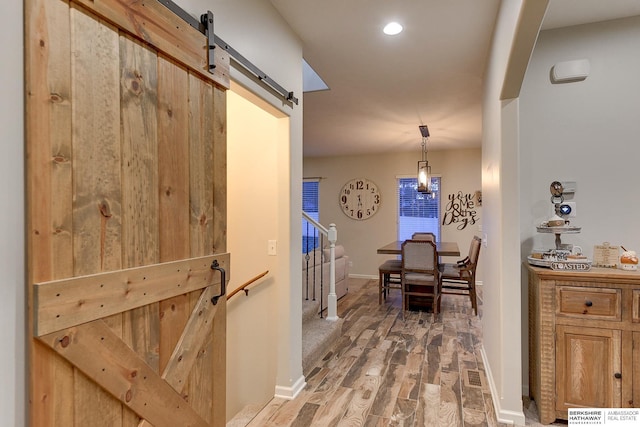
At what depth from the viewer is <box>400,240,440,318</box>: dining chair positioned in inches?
179

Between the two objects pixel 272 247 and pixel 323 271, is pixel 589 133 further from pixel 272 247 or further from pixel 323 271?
pixel 323 271

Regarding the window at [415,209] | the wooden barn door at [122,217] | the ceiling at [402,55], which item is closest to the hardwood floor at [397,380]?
the wooden barn door at [122,217]

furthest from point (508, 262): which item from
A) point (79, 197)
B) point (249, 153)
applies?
point (79, 197)

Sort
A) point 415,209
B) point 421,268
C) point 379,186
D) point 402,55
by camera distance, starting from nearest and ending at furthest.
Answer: point 402,55 < point 421,268 < point 415,209 < point 379,186

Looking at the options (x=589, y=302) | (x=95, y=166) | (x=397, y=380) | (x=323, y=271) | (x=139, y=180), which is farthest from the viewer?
(x=323, y=271)

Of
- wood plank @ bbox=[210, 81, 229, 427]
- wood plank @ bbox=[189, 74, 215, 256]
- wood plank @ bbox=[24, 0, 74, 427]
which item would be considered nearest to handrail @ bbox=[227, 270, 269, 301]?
wood plank @ bbox=[210, 81, 229, 427]

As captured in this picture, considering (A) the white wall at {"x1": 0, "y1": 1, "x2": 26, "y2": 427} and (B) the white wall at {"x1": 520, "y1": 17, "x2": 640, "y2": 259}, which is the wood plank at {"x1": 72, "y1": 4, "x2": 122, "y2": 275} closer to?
(A) the white wall at {"x1": 0, "y1": 1, "x2": 26, "y2": 427}

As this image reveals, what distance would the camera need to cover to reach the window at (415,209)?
7098 millimetres

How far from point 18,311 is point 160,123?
775 mm

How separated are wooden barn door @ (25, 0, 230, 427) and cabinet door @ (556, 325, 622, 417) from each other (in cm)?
209

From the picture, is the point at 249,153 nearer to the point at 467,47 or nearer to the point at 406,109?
the point at 467,47

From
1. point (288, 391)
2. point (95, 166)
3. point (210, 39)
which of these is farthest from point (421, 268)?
point (95, 166)

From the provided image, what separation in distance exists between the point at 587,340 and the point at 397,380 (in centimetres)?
136

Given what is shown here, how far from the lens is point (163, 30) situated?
4.49 feet
